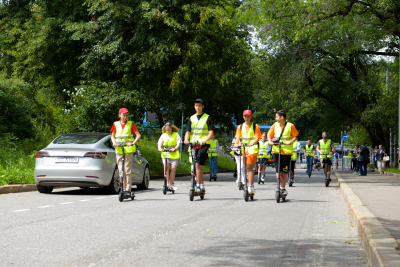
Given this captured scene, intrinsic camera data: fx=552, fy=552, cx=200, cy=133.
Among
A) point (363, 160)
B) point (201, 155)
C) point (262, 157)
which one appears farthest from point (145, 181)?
point (363, 160)

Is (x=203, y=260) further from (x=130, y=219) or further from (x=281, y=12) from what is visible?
(x=281, y=12)

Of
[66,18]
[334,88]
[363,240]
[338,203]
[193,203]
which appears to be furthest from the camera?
[334,88]

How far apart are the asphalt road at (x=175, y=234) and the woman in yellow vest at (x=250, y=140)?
0.71 metres

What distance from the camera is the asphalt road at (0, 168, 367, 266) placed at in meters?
5.64

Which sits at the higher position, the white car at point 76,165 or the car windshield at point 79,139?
the car windshield at point 79,139

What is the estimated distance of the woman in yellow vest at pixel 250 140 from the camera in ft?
37.7

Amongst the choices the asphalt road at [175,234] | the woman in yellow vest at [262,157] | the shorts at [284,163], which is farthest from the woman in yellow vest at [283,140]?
the woman in yellow vest at [262,157]

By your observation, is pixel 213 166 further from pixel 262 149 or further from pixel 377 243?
pixel 377 243

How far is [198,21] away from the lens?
21625 mm

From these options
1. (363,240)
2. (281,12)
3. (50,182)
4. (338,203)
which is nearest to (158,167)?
(281,12)

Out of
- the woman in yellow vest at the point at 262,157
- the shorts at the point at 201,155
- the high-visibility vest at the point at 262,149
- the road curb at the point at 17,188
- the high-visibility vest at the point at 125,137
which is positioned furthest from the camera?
the high-visibility vest at the point at 262,149

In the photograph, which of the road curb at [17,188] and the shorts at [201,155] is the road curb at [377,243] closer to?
the shorts at [201,155]

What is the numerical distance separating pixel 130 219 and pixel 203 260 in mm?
3181

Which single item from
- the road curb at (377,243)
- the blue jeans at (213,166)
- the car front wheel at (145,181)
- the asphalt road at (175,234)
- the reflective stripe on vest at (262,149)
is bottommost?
the asphalt road at (175,234)
